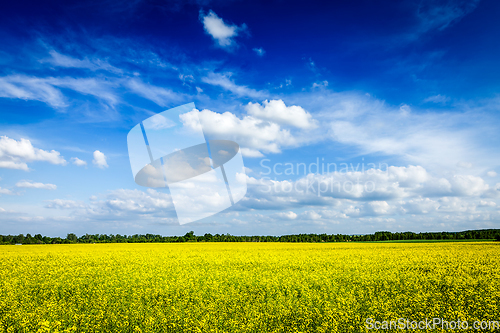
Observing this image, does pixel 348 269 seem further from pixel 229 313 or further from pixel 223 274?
pixel 229 313

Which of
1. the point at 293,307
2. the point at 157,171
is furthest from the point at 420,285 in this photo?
the point at 157,171

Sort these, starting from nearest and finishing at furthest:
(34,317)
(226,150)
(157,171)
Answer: (34,317) < (157,171) < (226,150)

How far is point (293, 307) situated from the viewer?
27.2 ft

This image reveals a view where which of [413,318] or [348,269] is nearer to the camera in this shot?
[413,318]

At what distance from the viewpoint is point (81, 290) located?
11.2 m

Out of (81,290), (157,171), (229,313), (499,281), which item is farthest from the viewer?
(157,171)

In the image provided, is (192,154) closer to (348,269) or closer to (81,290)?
(81,290)

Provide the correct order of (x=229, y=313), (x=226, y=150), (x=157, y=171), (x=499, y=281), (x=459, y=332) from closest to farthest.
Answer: (x=459, y=332) → (x=229, y=313) → (x=499, y=281) → (x=157, y=171) → (x=226, y=150)

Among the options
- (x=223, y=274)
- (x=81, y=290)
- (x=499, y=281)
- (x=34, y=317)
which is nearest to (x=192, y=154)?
(x=223, y=274)

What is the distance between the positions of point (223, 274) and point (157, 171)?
635cm

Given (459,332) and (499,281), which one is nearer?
(459,332)

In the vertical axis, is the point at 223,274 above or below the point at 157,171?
below

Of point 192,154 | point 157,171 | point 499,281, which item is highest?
point 192,154

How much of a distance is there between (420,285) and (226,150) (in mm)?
11148
